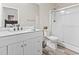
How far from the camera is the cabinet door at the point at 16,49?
125 centimetres

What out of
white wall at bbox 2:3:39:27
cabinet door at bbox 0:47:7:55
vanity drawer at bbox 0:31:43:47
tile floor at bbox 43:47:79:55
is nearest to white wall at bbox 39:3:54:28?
white wall at bbox 2:3:39:27

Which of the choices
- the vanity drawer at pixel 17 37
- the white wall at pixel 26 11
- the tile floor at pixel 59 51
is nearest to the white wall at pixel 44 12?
the white wall at pixel 26 11

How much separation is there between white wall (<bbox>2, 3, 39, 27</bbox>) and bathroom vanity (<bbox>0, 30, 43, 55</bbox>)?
6.8 inches

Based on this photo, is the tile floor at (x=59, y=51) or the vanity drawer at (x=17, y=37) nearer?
the vanity drawer at (x=17, y=37)

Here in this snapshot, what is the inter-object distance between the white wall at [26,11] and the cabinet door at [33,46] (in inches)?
10.4

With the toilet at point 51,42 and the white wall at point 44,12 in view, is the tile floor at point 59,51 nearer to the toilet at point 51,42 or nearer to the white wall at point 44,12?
the toilet at point 51,42

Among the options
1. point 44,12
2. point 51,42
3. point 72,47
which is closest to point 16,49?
point 51,42

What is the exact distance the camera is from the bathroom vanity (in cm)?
116

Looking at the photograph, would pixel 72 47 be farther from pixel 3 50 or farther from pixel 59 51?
pixel 3 50

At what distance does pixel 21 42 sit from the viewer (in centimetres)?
139

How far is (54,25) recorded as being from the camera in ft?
4.85

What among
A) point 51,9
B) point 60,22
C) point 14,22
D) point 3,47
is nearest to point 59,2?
point 51,9
